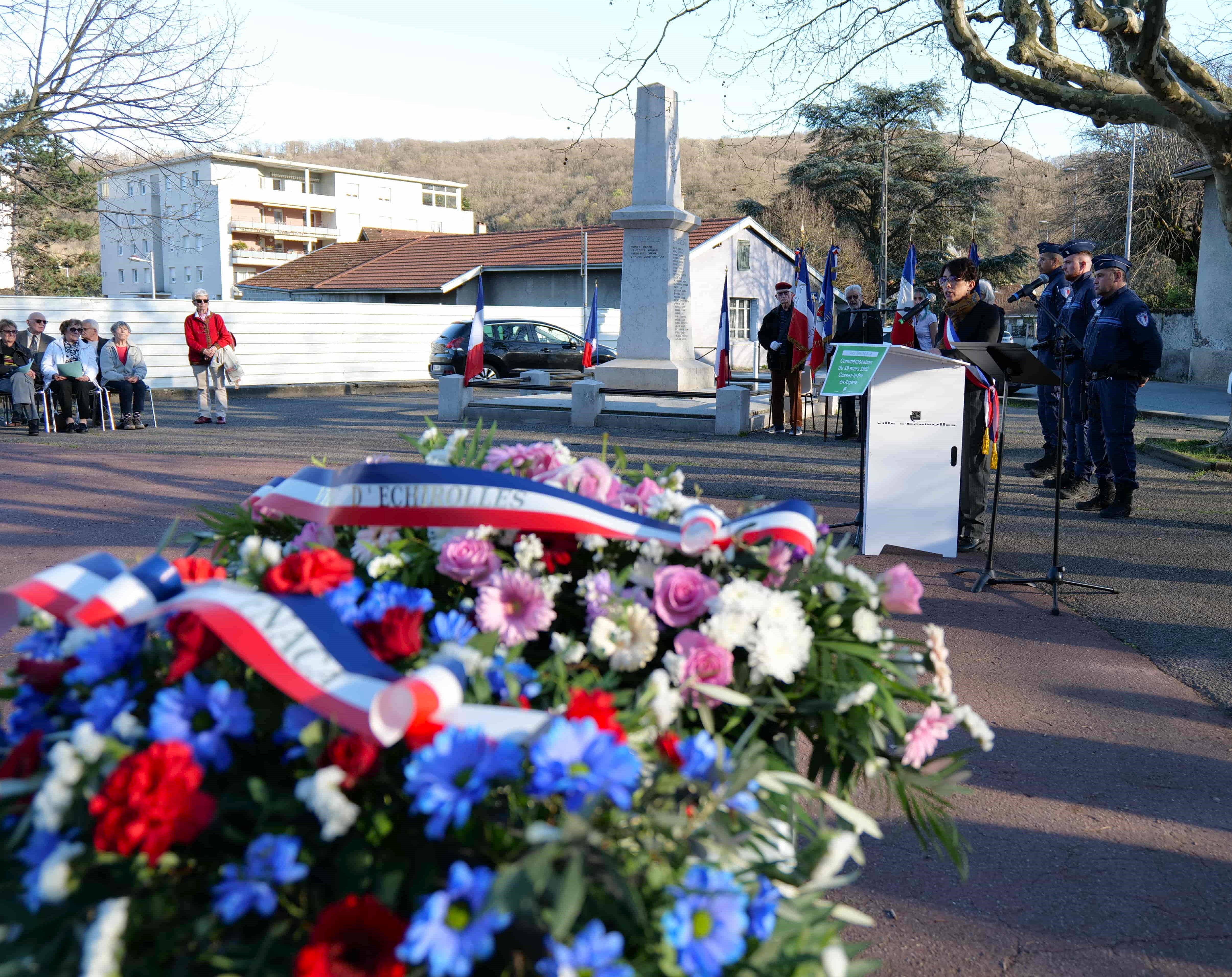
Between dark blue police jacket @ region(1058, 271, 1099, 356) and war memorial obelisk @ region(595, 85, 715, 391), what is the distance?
8794 mm

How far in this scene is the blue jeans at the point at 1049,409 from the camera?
10.5 meters

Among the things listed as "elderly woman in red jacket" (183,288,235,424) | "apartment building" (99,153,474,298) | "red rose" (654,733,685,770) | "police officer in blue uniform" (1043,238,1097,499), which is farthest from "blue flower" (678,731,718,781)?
"apartment building" (99,153,474,298)

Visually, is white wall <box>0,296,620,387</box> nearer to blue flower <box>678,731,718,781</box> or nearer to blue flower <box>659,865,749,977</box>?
blue flower <box>678,731,718,781</box>

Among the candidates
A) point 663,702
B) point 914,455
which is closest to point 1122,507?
point 914,455

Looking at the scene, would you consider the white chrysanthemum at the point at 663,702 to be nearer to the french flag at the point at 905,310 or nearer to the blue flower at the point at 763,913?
the blue flower at the point at 763,913

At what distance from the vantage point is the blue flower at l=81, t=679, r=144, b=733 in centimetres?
136

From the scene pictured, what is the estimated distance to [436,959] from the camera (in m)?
1.05

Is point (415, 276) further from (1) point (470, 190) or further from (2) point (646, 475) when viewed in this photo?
(1) point (470, 190)

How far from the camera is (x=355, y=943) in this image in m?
1.11

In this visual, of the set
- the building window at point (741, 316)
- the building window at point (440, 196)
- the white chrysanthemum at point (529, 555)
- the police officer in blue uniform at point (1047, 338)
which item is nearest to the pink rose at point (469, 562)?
the white chrysanthemum at point (529, 555)

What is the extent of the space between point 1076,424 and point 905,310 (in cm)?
203

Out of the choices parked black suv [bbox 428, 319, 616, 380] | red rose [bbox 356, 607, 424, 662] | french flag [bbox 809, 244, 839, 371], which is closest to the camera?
red rose [bbox 356, 607, 424, 662]

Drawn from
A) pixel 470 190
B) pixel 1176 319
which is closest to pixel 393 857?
pixel 1176 319

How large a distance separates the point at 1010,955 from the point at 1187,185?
Result: 48186 millimetres
